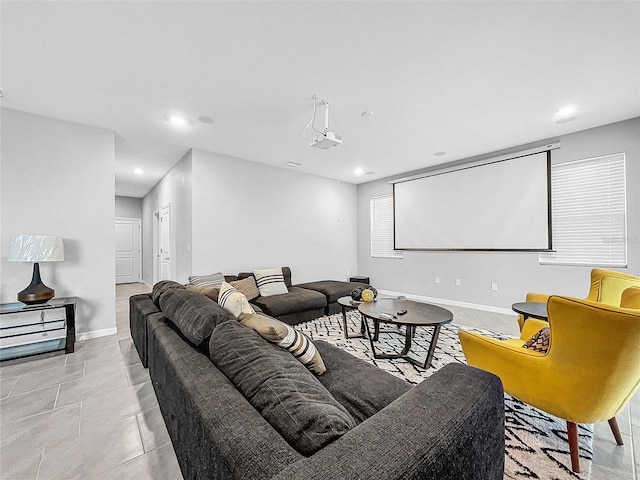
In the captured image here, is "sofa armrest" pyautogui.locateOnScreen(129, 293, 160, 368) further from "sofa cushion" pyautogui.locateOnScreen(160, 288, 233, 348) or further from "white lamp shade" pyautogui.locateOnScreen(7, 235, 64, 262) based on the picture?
"white lamp shade" pyautogui.locateOnScreen(7, 235, 64, 262)

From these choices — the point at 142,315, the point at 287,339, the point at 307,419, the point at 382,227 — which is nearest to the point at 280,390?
the point at 307,419

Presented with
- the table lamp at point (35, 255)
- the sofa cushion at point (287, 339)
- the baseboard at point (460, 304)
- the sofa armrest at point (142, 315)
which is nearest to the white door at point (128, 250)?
the table lamp at point (35, 255)

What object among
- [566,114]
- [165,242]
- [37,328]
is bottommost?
[37,328]

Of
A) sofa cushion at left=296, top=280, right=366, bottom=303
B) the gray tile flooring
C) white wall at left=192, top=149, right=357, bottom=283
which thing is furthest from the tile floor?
sofa cushion at left=296, top=280, right=366, bottom=303

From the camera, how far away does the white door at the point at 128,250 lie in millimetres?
7969

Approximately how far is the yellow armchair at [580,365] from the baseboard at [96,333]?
427 centimetres

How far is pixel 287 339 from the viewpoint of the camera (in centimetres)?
135

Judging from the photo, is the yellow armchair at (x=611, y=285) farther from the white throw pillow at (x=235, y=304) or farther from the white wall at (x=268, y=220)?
the white wall at (x=268, y=220)

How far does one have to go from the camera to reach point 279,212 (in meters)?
5.30

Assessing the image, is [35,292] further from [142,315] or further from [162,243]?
[162,243]

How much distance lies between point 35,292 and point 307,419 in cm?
355

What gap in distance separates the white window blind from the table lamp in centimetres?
626

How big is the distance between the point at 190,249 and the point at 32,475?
10.2 ft

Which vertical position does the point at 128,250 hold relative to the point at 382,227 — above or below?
below
